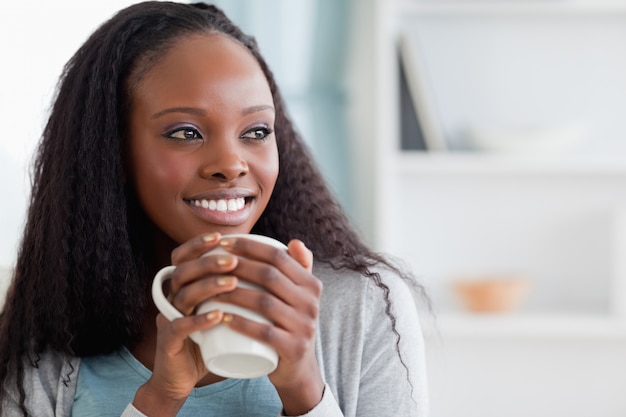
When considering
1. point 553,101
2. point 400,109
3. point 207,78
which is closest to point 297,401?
point 207,78

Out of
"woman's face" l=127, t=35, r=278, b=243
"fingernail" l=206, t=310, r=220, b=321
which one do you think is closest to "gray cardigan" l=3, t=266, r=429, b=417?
"woman's face" l=127, t=35, r=278, b=243

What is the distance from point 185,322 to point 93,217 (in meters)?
0.43

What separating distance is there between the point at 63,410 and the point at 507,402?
5.49ft

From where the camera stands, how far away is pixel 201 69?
3.80 ft

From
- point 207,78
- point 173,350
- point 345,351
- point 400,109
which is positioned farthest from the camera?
point 400,109

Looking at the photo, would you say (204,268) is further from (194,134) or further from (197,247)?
(194,134)

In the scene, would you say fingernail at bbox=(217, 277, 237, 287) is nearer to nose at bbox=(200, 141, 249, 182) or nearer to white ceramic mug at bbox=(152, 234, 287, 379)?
white ceramic mug at bbox=(152, 234, 287, 379)

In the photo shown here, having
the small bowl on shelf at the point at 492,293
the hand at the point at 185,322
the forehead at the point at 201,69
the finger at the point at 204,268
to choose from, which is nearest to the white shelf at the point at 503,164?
the small bowl on shelf at the point at 492,293

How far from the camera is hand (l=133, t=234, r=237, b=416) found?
89cm

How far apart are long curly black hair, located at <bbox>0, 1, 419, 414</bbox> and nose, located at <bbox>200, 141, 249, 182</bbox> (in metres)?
0.17

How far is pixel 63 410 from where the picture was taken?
1.28m

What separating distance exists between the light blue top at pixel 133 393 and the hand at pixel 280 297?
0.27 metres

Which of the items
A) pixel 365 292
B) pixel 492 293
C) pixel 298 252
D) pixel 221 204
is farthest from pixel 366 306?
pixel 492 293

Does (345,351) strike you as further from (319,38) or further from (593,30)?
(593,30)
